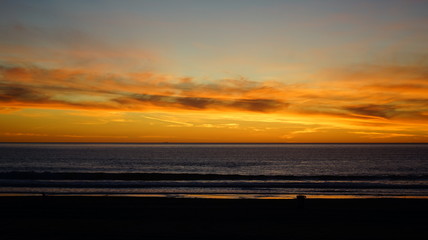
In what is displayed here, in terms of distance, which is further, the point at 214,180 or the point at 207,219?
the point at 214,180

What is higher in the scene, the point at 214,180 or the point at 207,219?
the point at 207,219

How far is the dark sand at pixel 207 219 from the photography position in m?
15.0

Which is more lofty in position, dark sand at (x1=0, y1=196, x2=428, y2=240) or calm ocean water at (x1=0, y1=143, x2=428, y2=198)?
dark sand at (x1=0, y1=196, x2=428, y2=240)

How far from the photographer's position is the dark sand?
49.4ft

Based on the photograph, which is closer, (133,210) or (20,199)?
(133,210)

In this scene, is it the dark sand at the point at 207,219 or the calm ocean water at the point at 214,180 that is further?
the calm ocean water at the point at 214,180

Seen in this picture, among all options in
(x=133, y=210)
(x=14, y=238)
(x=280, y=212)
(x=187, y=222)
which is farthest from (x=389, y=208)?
(x=14, y=238)

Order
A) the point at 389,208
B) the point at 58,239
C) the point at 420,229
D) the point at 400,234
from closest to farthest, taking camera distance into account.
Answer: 1. the point at 58,239
2. the point at 400,234
3. the point at 420,229
4. the point at 389,208

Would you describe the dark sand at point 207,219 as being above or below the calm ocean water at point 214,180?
above

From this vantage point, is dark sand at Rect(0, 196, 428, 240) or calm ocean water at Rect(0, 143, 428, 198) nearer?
dark sand at Rect(0, 196, 428, 240)

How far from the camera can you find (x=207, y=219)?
18.3 m

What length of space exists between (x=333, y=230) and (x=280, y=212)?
473 centimetres

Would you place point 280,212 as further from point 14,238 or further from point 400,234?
point 14,238

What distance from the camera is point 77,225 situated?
1664 cm
